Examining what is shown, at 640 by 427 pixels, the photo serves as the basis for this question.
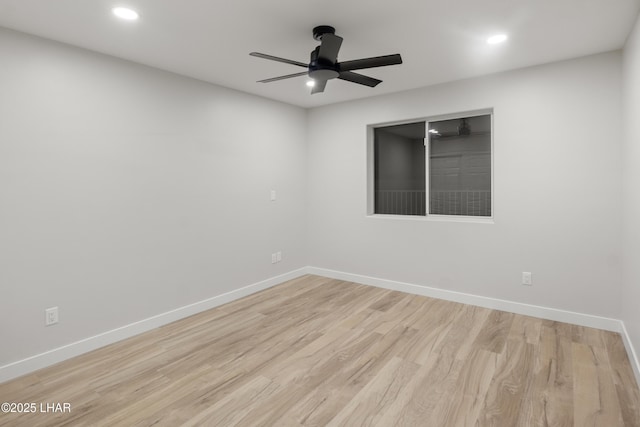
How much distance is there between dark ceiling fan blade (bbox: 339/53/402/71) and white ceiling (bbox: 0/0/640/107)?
27 centimetres

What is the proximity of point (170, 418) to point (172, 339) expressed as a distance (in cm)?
112

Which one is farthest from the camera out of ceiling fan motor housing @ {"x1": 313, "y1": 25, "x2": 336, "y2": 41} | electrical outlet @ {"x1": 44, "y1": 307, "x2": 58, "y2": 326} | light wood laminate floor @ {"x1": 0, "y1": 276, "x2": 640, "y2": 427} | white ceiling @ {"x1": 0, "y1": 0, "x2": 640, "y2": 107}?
electrical outlet @ {"x1": 44, "y1": 307, "x2": 58, "y2": 326}

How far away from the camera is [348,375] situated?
7.82 ft

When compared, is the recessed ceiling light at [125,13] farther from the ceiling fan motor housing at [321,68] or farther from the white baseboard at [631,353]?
the white baseboard at [631,353]

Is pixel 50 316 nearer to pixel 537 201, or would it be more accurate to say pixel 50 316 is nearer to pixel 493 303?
pixel 493 303

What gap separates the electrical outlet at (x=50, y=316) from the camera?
256 cm

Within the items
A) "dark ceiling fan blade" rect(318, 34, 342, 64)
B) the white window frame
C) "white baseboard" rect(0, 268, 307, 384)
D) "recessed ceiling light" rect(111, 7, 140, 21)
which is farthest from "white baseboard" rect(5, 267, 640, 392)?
"dark ceiling fan blade" rect(318, 34, 342, 64)

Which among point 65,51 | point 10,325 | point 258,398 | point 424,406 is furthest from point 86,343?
point 424,406

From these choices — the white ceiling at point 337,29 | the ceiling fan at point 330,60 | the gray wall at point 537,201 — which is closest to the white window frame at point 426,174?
the gray wall at point 537,201

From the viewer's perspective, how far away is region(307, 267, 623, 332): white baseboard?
3.08m

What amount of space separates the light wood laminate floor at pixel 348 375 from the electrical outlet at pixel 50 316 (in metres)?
0.33

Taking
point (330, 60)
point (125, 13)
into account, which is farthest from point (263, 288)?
point (125, 13)

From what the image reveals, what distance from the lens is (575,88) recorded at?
3092 mm

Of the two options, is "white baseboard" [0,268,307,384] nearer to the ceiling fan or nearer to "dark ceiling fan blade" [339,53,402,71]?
the ceiling fan
